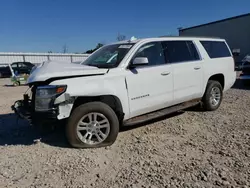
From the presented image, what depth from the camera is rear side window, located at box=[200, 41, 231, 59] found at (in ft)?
19.6

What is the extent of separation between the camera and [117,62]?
4406mm

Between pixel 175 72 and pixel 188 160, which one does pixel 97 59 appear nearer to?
pixel 175 72

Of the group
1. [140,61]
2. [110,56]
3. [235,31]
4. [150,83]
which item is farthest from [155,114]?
[235,31]

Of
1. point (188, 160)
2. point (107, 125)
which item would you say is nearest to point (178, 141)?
point (188, 160)

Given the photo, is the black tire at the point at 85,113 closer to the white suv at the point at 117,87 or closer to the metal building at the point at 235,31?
the white suv at the point at 117,87

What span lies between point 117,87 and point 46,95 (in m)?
1.20

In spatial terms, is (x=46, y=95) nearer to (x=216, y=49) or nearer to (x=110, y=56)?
(x=110, y=56)

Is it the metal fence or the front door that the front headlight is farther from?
the metal fence

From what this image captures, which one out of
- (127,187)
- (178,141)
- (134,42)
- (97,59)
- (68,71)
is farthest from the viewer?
(97,59)

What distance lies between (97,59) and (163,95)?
161 centimetres

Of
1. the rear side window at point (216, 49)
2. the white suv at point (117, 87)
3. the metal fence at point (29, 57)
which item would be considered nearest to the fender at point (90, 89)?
the white suv at point (117, 87)

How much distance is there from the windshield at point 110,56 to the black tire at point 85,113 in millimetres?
831

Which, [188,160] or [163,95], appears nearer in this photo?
[188,160]

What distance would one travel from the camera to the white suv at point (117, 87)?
384 centimetres
